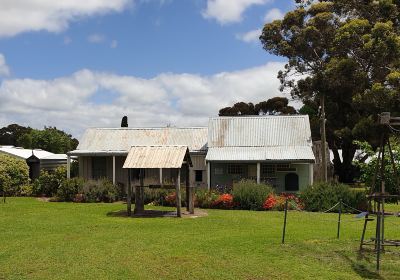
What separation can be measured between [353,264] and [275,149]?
61.2 feet

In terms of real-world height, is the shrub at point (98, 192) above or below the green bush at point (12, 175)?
below

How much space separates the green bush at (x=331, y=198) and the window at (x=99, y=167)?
1355 cm

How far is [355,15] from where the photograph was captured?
111 ft

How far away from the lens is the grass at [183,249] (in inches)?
416

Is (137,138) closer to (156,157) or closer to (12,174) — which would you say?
(12,174)

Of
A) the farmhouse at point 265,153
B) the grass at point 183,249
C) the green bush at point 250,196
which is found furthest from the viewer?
the farmhouse at point 265,153

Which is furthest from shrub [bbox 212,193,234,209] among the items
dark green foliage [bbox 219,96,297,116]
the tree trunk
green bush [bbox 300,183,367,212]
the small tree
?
dark green foliage [bbox 219,96,297,116]

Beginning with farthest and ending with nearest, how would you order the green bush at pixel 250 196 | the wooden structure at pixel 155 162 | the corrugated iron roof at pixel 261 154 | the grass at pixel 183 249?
the corrugated iron roof at pixel 261 154 < the green bush at pixel 250 196 < the wooden structure at pixel 155 162 < the grass at pixel 183 249

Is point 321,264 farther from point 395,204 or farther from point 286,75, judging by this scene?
point 286,75

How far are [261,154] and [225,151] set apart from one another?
223 cm

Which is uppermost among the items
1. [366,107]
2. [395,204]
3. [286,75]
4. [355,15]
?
[355,15]

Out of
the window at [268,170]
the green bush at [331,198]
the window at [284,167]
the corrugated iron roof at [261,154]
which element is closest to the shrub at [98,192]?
the corrugated iron roof at [261,154]

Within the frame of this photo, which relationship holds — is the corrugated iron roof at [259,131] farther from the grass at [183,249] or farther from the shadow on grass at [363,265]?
the shadow on grass at [363,265]

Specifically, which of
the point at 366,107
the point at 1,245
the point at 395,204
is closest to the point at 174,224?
the point at 1,245
